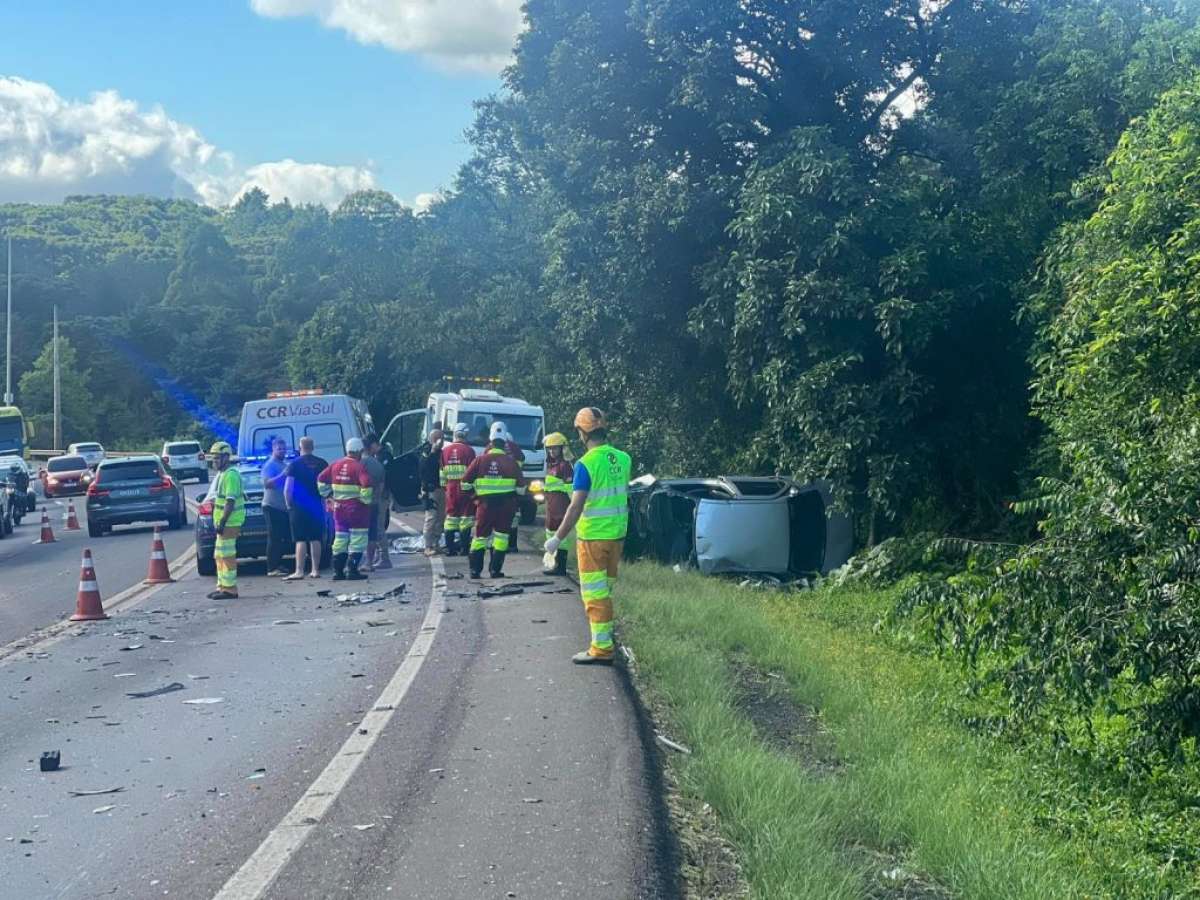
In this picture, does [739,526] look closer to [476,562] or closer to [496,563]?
[496,563]

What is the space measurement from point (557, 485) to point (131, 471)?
14.3 m

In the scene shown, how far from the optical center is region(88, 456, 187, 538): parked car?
26094 millimetres

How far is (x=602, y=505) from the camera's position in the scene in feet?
31.6

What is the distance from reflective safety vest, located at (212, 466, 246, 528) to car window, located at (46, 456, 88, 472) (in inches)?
1339

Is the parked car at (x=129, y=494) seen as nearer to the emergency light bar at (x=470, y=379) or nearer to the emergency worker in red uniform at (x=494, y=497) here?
the emergency light bar at (x=470, y=379)

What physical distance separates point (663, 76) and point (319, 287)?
191 feet

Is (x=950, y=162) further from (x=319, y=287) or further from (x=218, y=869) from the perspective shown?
(x=319, y=287)

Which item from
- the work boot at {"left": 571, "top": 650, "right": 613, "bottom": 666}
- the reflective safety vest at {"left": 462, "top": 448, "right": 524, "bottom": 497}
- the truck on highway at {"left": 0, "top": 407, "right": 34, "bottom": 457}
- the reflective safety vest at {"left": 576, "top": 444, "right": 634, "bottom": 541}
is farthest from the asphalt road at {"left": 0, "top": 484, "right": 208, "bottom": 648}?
the truck on highway at {"left": 0, "top": 407, "right": 34, "bottom": 457}

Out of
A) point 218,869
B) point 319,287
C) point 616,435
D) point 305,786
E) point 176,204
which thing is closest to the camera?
point 218,869

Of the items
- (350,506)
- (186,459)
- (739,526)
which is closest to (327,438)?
(350,506)

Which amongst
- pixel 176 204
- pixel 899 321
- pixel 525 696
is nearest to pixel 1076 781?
pixel 525 696

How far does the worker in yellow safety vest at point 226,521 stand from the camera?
14656mm

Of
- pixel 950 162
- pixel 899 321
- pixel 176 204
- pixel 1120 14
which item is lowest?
pixel 899 321

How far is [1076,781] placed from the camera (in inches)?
289
